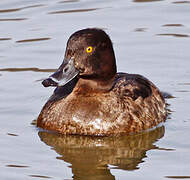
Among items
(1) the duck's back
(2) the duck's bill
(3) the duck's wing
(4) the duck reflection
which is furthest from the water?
(2) the duck's bill

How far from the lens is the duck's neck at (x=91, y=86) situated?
959 centimetres

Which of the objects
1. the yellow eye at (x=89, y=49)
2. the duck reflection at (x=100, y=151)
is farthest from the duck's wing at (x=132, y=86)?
the yellow eye at (x=89, y=49)

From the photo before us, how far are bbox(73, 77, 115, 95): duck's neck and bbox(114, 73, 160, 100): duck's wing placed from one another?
10.9 inches

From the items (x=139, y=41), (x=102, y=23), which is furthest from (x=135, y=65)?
(x=102, y=23)

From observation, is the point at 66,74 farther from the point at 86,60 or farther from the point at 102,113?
the point at 102,113

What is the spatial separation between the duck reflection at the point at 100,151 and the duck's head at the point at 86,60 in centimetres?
71

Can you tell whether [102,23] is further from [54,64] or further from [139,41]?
[54,64]

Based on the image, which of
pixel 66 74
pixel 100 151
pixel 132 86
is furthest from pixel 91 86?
pixel 100 151

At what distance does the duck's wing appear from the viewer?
32.7 ft

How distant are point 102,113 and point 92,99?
226mm

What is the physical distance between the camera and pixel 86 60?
30.6ft

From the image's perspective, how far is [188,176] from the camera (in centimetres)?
787

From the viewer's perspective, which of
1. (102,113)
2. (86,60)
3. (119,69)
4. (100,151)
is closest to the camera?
(100,151)

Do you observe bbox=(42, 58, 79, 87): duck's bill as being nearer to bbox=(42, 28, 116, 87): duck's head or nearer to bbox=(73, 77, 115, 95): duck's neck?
bbox=(42, 28, 116, 87): duck's head
